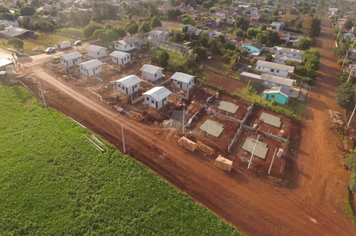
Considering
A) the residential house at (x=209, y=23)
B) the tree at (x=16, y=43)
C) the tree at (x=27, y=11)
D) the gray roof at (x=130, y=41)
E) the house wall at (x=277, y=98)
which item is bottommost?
the house wall at (x=277, y=98)

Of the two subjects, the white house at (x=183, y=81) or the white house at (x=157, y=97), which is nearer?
the white house at (x=157, y=97)

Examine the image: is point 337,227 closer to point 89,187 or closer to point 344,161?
point 344,161

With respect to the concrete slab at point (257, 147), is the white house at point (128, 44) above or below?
above

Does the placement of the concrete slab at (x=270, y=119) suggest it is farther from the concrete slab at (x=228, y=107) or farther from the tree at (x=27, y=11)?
the tree at (x=27, y=11)

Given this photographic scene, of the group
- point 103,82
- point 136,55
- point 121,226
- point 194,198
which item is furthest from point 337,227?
point 136,55

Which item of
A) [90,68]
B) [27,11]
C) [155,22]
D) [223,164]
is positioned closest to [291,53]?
[155,22]

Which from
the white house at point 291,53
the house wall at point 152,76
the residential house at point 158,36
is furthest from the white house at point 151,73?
the white house at point 291,53

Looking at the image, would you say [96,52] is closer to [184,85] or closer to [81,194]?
[184,85]
